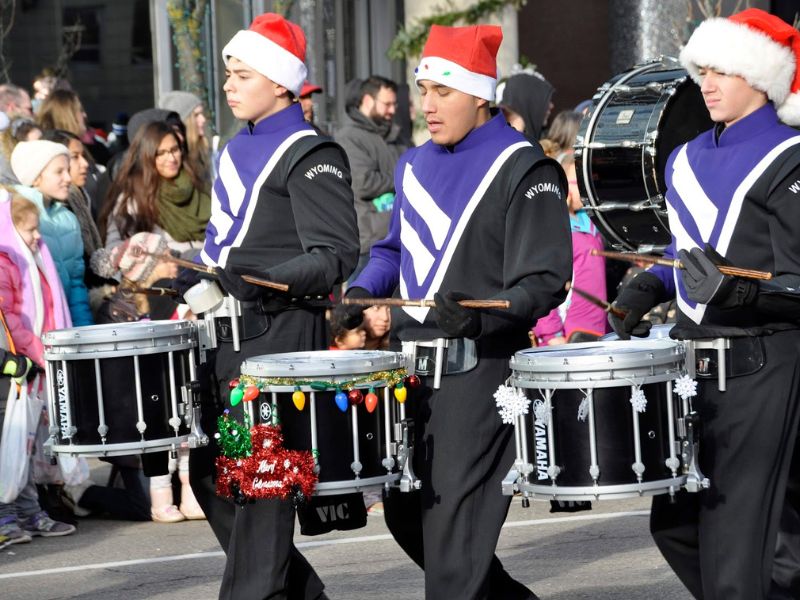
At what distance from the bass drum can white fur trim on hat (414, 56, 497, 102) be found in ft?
5.01

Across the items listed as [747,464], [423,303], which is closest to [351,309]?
[423,303]

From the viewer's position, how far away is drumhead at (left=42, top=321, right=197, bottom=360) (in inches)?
208

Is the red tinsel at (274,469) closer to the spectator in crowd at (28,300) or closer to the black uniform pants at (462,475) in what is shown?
the black uniform pants at (462,475)

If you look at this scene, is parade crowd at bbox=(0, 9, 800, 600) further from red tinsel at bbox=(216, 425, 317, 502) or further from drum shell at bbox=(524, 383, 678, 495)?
red tinsel at bbox=(216, 425, 317, 502)

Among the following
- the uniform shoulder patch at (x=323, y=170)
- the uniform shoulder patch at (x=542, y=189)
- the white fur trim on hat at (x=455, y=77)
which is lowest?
the uniform shoulder patch at (x=542, y=189)

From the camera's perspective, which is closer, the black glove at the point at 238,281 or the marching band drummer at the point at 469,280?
the marching band drummer at the point at 469,280

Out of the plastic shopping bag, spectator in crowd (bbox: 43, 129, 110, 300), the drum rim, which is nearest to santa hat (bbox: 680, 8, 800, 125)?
the drum rim

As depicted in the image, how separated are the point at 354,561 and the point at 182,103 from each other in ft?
14.5

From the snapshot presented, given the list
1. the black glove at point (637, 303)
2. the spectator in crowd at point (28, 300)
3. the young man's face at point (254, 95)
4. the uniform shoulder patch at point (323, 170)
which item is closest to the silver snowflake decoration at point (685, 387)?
the black glove at point (637, 303)

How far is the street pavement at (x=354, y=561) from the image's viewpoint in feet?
21.7

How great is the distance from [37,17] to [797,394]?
12.4m

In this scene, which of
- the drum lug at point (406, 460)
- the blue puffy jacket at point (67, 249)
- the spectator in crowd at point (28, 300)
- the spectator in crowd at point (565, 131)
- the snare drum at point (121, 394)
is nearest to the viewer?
the drum lug at point (406, 460)

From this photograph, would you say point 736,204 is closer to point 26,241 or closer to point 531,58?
point 26,241

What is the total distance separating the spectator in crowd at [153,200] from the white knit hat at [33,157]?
0.42m
